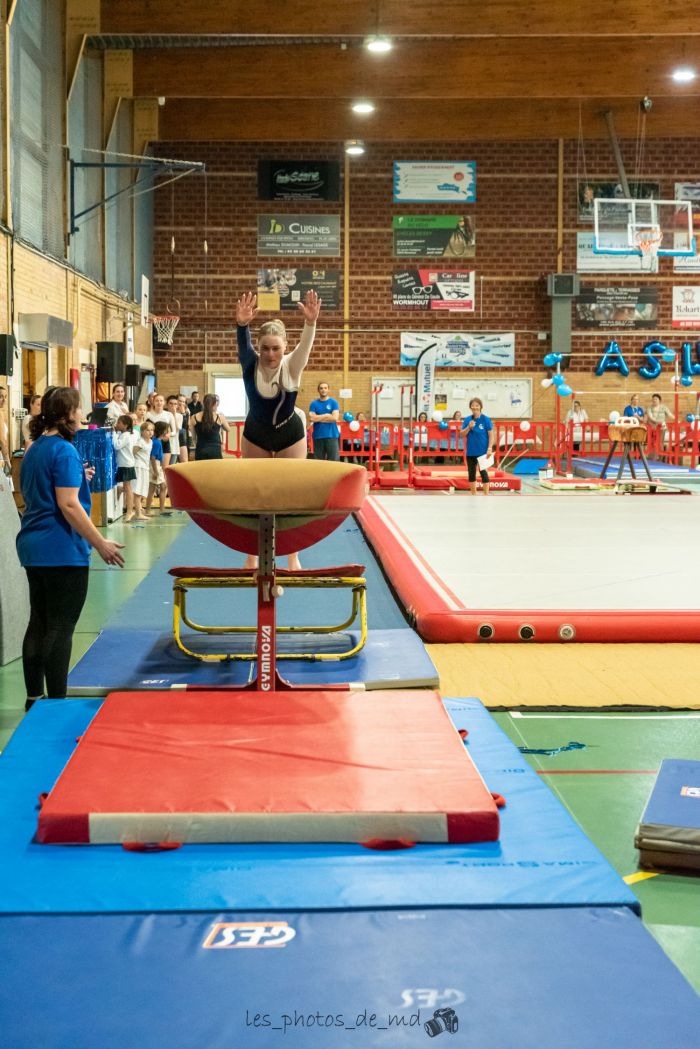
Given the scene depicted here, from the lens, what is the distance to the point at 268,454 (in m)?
5.20

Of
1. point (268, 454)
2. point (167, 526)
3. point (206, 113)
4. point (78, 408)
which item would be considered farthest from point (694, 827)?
point (206, 113)

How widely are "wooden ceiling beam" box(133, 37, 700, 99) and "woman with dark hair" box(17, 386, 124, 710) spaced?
14.0 metres

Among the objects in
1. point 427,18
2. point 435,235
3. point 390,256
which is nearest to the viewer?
point 427,18

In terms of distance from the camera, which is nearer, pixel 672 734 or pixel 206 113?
pixel 672 734

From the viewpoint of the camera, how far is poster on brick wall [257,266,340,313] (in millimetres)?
22562

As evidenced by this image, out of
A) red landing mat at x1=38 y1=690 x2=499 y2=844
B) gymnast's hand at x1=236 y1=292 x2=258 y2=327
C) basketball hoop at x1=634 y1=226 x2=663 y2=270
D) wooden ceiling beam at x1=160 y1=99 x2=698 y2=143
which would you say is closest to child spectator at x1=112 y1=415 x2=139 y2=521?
gymnast's hand at x1=236 y1=292 x2=258 y2=327

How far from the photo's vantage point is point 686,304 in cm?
2288

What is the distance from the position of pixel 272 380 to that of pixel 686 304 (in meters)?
19.9

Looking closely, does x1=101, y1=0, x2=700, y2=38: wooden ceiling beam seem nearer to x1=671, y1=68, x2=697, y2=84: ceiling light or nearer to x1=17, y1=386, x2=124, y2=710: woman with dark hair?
x1=671, y1=68, x2=697, y2=84: ceiling light

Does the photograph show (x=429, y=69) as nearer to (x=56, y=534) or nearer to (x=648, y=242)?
(x=648, y=242)

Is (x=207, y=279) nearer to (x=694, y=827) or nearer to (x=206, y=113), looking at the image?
(x=206, y=113)

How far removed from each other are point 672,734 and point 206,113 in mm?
19204

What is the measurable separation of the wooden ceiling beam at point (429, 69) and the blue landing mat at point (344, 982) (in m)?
16.1

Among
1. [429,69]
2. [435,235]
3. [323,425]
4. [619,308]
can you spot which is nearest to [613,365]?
[619,308]
